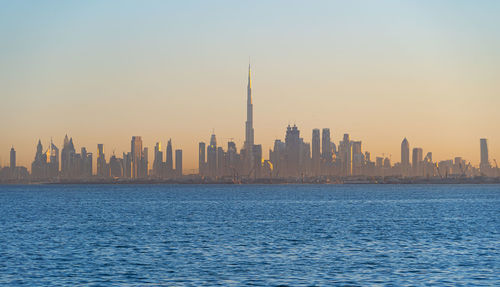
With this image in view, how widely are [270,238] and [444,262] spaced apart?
25228 mm

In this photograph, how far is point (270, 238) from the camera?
78.2 metres

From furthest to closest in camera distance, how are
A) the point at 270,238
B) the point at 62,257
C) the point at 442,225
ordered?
the point at 442,225 → the point at 270,238 → the point at 62,257

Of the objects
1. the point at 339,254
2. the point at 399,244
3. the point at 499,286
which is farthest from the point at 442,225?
the point at 499,286

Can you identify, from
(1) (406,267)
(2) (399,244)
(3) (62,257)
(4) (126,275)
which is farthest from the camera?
(2) (399,244)

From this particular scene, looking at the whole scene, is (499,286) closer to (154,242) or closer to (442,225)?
(154,242)

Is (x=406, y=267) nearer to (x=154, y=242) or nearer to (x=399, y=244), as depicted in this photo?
(x=399, y=244)

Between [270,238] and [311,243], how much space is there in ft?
22.2

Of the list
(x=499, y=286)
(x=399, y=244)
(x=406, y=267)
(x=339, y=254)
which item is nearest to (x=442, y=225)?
(x=399, y=244)

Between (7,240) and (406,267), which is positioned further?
(7,240)

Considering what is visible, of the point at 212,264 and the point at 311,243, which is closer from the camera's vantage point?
the point at 212,264

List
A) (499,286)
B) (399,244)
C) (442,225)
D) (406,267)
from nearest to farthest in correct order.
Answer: (499,286)
(406,267)
(399,244)
(442,225)

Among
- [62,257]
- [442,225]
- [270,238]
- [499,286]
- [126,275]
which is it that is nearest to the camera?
[499,286]

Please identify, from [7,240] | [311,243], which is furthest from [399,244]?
[7,240]

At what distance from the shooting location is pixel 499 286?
149 ft
